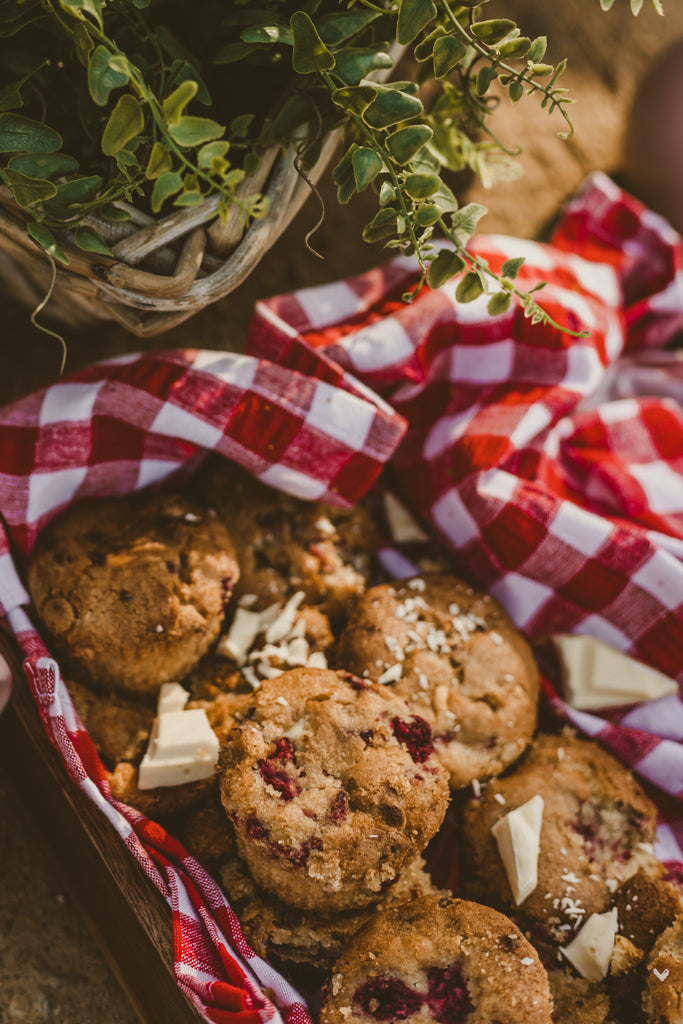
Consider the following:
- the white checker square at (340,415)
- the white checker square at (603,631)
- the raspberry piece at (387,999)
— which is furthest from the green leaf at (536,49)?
the raspberry piece at (387,999)

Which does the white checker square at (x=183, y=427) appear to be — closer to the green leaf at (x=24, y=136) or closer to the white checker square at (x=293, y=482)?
the white checker square at (x=293, y=482)

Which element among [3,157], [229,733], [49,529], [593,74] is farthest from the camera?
[593,74]

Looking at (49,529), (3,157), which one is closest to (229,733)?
(49,529)

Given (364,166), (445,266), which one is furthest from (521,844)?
(364,166)

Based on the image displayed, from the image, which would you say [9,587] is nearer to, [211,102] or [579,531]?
[211,102]

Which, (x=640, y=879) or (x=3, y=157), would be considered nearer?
(x=3, y=157)

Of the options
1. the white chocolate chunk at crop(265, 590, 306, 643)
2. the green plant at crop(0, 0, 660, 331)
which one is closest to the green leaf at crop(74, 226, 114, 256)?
the green plant at crop(0, 0, 660, 331)

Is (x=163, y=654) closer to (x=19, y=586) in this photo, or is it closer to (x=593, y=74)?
(x=19, y=586)

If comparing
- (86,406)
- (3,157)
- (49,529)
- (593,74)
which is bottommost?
(49,529)
